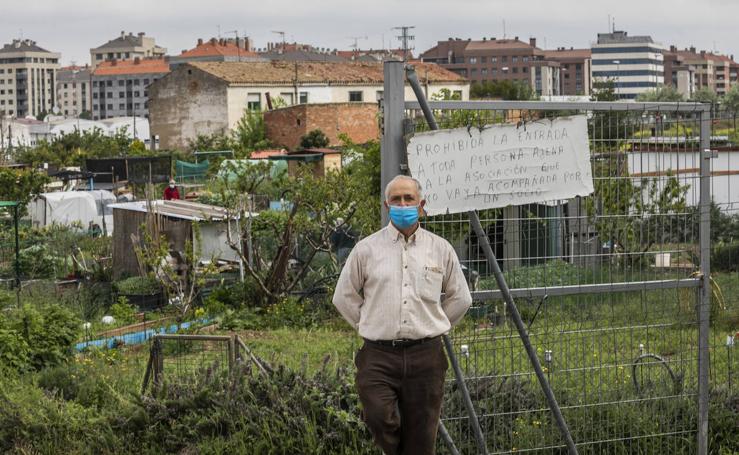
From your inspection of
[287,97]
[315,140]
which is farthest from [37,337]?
[287,97]

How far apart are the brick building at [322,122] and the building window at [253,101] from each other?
7.98 meters

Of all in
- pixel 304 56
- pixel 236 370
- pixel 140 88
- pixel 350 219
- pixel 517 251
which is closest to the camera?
pixel 517 251

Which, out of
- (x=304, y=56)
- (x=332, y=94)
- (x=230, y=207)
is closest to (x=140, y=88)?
(x=304, y=56)

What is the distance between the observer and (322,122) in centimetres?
6081

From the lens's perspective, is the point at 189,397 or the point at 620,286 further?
the point at 189,397

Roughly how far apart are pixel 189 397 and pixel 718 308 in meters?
5.25

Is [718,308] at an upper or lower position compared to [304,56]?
lower

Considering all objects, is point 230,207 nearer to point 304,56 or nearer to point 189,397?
point 189,397

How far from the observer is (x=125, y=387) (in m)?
8.80

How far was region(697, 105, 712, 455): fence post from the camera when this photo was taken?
6.95m

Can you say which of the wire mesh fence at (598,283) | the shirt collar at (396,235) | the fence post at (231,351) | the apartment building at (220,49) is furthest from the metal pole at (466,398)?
the apartment building at (220,49)

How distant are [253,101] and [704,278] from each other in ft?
218

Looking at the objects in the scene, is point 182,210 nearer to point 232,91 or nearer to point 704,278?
point 704,278

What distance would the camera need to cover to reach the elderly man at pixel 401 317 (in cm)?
557
